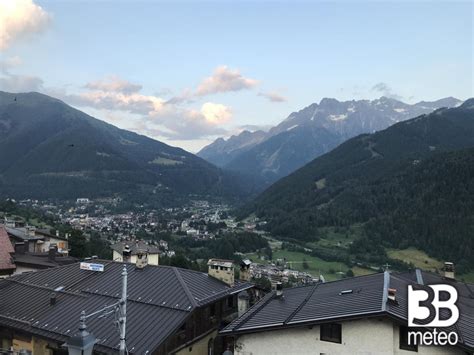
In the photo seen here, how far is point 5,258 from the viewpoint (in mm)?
39094

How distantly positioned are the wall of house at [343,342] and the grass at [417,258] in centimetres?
11643

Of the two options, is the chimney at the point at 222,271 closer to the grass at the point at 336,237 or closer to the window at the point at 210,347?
the window at the point at 210,347

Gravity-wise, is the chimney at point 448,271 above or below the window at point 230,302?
above

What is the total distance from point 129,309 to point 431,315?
47.6 feet

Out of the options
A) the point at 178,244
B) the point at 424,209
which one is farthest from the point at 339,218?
the point at 178,244

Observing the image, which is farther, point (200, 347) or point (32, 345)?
point (200, 347)

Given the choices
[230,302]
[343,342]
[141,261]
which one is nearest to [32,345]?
[141,261]

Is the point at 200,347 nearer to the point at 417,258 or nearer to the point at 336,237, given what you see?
the point at 417,258

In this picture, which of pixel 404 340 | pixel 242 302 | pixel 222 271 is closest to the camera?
pixel 404 340

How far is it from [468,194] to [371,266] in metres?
54.3

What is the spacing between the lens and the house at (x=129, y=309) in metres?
21.2

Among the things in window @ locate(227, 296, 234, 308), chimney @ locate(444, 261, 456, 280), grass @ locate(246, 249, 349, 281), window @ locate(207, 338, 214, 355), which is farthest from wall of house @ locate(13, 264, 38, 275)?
grass @ locate(246, 249, 349, 281)

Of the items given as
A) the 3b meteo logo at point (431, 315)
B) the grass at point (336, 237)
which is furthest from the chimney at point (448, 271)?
the grass at point (336, 237)

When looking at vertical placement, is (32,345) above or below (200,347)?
below
